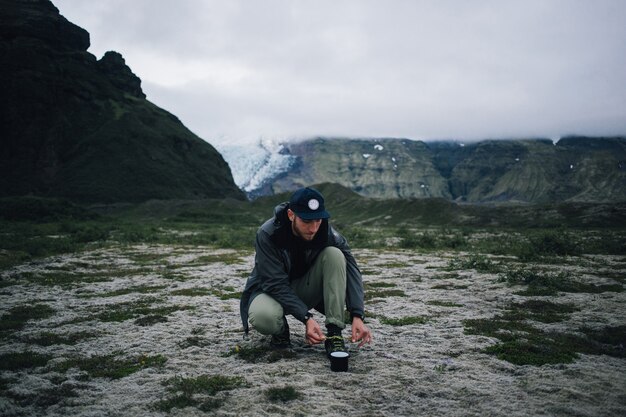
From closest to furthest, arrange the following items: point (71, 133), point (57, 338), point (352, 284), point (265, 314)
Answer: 1. point (265, 314)
2. point (352, 284)
3. point (57, 338)
4. point (71, 133)

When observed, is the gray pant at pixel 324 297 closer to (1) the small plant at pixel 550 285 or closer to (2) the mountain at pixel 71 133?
(1) the small plant at pixel 550 285

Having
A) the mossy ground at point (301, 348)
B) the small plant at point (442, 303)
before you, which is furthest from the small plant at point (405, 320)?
the small plant at point (442, 303)

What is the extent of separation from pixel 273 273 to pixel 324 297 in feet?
3.27

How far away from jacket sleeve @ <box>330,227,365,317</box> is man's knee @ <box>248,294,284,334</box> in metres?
1.26

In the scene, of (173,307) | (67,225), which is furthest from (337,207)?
(173,307)

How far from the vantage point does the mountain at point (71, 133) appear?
150 m

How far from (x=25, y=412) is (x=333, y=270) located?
4.80 metres

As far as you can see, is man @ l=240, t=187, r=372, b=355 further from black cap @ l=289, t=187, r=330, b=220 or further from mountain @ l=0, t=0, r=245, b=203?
mountain @ l=0, t=0, r=245, b=203

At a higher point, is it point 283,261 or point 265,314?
point 283,261

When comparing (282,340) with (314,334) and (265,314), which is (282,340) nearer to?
(265,314)

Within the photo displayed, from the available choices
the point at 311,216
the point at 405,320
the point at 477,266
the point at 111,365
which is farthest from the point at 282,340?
the point at 477,266

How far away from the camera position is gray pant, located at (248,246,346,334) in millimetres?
6699

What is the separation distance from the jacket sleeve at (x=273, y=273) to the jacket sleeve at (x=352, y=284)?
0.82 meters

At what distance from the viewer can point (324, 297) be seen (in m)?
6.86
